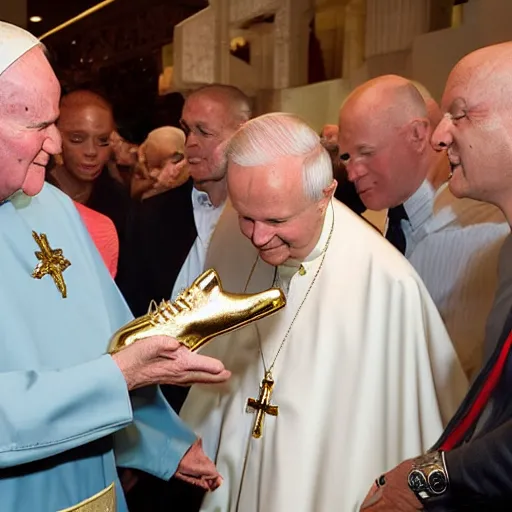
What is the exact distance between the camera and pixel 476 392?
157 cm

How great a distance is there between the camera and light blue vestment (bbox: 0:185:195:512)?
1374 millimetres

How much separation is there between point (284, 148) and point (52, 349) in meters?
0.79

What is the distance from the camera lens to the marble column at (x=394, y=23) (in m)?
4.48

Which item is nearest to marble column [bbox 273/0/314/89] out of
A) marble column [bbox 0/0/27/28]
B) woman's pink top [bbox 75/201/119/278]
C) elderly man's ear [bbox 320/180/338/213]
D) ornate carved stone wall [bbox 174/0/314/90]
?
ornate carved stone wall [bbox 174/0/314/90]

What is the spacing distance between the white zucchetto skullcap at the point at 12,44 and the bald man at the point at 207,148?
1642 millimetres

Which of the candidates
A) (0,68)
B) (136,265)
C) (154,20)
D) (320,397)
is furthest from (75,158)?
(154,20)

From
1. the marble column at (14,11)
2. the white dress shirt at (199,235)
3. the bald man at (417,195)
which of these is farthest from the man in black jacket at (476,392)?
the marble column at (14,11)

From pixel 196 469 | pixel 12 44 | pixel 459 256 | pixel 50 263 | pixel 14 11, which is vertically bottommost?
pixel 196 469

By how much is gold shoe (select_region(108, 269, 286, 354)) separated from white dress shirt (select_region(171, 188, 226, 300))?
140 cm

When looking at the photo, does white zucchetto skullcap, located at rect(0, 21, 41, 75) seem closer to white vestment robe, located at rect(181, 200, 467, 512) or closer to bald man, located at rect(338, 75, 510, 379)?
white vestment robe, located at rect(181, 200, 467, 512)

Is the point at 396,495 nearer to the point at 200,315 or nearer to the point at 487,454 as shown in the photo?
the point at 487,454

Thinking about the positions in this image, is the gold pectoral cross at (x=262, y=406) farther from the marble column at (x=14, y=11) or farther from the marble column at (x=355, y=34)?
the marble column at (x=14, y=11)

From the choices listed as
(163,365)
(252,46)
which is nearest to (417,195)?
(163,365)

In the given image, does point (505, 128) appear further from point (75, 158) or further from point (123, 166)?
point (123, 166)
